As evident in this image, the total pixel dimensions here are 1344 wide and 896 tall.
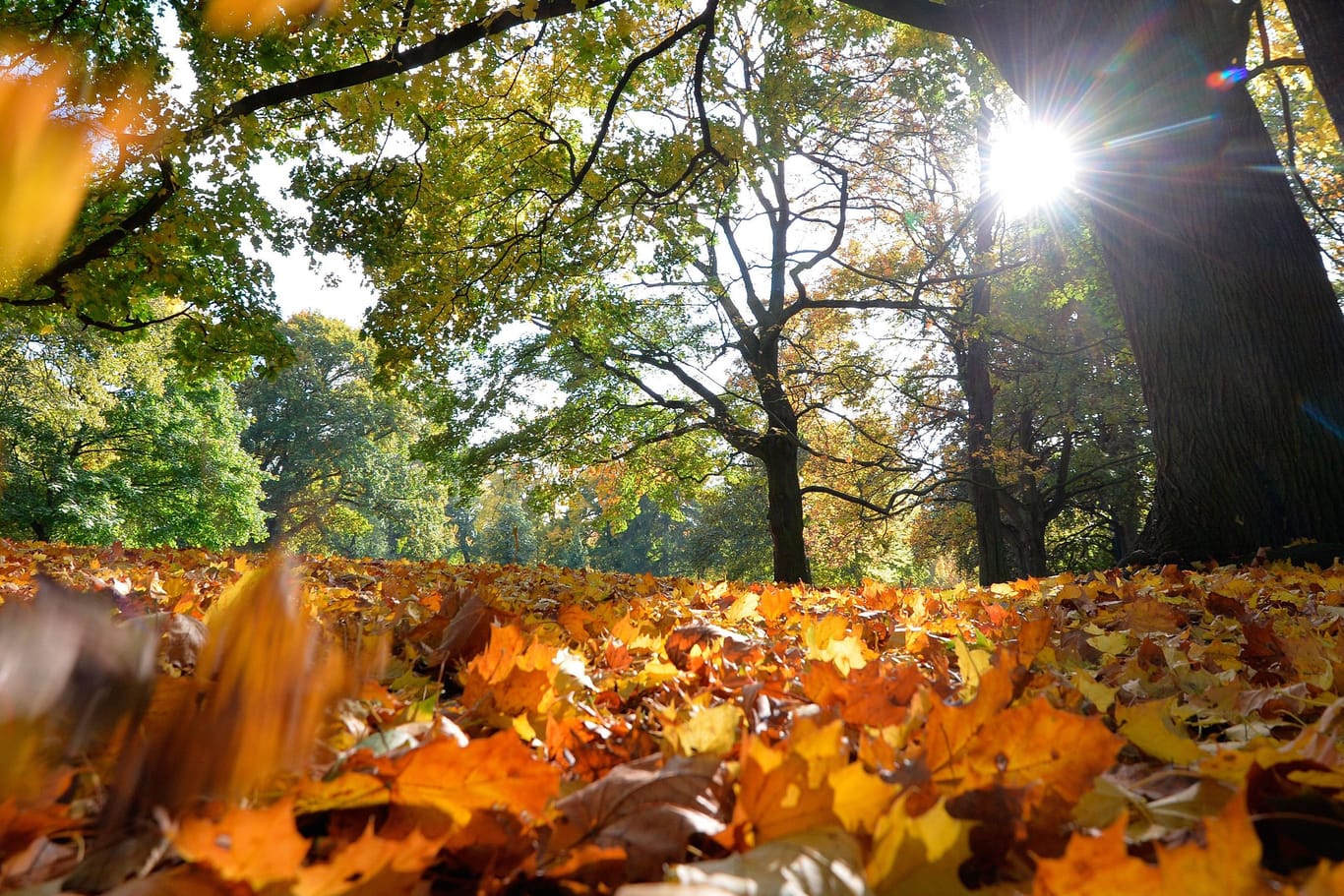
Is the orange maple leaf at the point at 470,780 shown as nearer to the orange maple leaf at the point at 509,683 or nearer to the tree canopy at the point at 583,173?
the orange maple leaf at the point at 509,683

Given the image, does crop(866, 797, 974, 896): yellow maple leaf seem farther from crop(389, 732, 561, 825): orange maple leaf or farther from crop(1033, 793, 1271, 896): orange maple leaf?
crop(389, 732, 561, 825): orange maple leaf

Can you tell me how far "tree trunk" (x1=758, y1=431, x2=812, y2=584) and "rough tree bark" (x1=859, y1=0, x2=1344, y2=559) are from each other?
6755mm

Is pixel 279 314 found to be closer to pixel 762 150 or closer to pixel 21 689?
pixel 762 150

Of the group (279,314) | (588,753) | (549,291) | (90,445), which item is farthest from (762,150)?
(90,445)

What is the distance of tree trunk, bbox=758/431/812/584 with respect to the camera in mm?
11438

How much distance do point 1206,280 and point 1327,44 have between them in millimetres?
1302

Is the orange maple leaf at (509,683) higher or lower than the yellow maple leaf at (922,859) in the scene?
higher

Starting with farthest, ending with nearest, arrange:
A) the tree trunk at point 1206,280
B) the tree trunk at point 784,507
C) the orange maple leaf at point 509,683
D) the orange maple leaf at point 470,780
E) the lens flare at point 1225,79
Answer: the tree trunk at point 784,507, the lens flare at point 1225,79, the tree trunk at point 1206,280, the orange maple leaf at point 509,683, the orange maple leaf at point 470,780

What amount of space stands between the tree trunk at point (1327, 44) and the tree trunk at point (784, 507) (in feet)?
25.7

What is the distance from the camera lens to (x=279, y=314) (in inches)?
337

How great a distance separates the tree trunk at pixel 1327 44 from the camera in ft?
12.5

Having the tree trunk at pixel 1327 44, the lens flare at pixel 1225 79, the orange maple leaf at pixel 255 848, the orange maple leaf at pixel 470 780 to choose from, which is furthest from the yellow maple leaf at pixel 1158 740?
the lens flare at pixel 1225 79

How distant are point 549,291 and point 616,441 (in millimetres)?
4214

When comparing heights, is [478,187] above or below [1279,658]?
above
